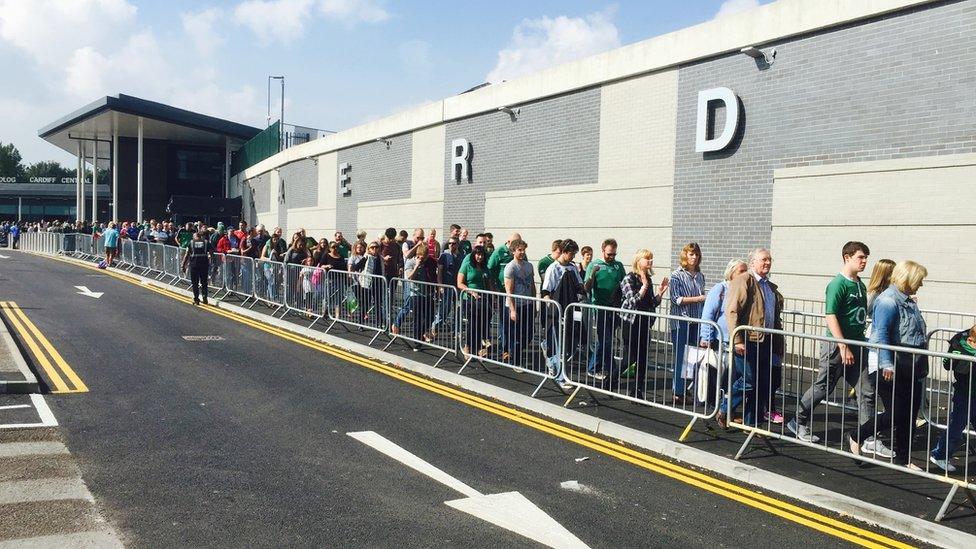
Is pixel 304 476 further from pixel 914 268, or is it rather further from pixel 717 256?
pixel 717 256

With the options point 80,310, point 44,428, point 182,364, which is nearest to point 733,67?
point 182,364

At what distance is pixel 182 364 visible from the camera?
10867mm

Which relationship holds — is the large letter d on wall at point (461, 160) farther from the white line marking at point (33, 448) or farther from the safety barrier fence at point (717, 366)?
the white line marking at point (33, 448)

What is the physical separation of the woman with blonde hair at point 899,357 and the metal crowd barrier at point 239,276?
14.2m

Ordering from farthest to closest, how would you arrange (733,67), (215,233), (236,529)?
(215,233) < (733,67) < (236,529)

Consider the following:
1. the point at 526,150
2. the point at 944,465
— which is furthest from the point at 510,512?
the point at 526,150

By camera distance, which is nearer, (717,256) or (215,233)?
(717,256)

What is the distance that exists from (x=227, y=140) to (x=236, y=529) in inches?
1915

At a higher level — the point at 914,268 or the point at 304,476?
the point at 914,268

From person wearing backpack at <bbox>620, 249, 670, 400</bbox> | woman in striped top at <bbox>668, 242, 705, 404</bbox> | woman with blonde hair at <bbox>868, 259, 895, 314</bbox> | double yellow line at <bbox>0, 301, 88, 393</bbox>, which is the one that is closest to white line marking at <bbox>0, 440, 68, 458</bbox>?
double yellow line at <bbox>0, 301, 88, 393</bbox>

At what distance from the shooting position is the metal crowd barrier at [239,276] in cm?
1817

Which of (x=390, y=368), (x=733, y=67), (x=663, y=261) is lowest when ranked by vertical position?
(x=390, y=368)

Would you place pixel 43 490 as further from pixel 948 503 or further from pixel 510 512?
pixel 948 503

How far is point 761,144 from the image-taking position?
1312cm
